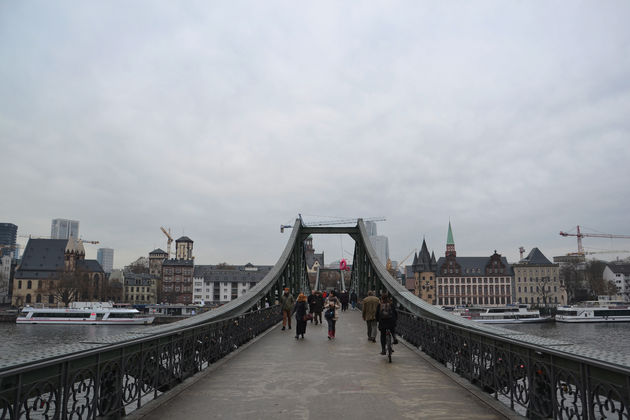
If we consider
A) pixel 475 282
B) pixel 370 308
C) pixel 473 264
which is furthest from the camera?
pixel 473 264

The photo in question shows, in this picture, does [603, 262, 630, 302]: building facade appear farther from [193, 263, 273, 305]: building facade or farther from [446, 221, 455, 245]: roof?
[193, 263, 273, 305]: building facade

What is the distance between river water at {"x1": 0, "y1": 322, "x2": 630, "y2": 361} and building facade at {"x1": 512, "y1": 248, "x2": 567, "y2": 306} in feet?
90.1

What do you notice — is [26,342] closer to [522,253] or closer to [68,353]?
[68,353]

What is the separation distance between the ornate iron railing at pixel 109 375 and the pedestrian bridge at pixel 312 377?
10 mm

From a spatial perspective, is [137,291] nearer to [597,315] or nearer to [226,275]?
[226,275]

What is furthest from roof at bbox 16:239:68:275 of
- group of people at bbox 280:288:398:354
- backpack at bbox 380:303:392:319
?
backpack at bbox 380:303:392:319

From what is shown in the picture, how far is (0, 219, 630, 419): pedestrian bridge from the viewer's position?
355 centimetres

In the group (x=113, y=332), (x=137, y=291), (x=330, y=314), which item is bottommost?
(x=113, y=332)

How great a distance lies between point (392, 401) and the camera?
5.27m

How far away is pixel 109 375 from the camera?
14.8 feet

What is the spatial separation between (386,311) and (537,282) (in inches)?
3337

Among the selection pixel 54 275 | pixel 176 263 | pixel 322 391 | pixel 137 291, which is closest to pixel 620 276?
pixel 176 263

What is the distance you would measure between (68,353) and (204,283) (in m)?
93.8

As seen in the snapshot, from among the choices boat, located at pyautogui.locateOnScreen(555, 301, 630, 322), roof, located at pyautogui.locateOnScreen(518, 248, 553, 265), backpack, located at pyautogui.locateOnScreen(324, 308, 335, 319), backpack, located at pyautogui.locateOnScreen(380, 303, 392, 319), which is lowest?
boat, located at pyautogui.locateOnScreen(555, 301, 630, 322)
